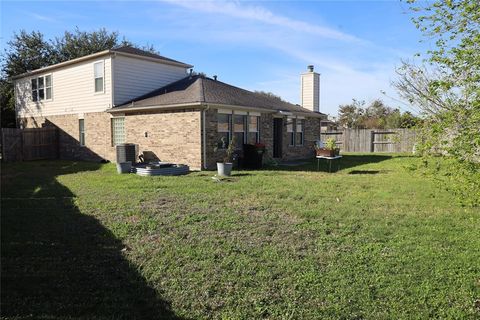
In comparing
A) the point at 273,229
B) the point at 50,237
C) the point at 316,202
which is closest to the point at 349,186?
the point at 316,202

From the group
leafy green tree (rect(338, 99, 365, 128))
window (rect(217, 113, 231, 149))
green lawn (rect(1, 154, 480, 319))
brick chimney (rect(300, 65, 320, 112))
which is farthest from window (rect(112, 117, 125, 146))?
leafy green tree (rect(338, 99, 365, 128))

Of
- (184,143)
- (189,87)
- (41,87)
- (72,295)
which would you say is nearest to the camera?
(72,295)

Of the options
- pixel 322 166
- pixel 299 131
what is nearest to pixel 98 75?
pixel 299 131

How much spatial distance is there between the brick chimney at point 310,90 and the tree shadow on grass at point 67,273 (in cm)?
1724

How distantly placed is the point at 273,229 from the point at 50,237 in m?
3.30

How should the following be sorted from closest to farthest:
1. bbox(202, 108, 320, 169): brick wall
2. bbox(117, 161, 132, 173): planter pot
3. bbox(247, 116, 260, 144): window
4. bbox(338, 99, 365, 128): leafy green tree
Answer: bbox(117, 161, 132, 173): planter pot < bbox(202, 108, 320, 169): brick wall < bbox(247, 116, 260, 144): window < bbox(338, 99, 365, 128): leafy green tree

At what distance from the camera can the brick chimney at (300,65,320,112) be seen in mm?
22031

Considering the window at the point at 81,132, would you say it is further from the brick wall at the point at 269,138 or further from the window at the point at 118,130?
the brick wall at the point at 269,138

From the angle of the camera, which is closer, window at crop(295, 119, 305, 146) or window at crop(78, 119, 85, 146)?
window at crop(78, 119, 85, 146)

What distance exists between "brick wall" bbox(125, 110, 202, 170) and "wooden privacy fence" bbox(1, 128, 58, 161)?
664 centimetres

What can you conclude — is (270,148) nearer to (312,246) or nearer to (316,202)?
(316,202)

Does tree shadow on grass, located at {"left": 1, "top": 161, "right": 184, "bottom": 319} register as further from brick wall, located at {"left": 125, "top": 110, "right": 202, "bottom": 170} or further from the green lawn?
brick wall, located at {"left": 125, "top": 110, "right": 202, "bottom": 170}

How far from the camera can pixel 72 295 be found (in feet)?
12.8

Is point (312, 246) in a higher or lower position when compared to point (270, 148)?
lower
